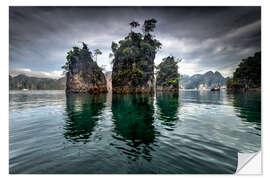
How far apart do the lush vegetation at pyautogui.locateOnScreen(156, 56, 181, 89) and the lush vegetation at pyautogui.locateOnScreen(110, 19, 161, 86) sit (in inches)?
883

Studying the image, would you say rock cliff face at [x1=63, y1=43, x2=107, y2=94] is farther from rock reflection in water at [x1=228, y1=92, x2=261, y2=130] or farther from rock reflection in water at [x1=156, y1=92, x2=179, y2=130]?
rock reflection in water at [x1=228, y1=92, x2=261, y2=130]

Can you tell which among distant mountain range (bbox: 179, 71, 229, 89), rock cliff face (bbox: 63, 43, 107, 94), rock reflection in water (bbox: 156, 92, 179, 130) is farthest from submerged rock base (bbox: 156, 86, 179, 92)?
rock reflection in water (bbox: 156, 92, 179, 130)

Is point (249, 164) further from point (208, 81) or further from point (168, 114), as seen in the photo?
point (208, 81)

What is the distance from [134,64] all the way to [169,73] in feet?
107

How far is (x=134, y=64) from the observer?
38.5 m

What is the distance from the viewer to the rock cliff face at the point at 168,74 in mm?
62625

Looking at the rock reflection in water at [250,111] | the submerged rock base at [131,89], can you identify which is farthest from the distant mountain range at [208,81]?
the submerged rock base at [131,89]

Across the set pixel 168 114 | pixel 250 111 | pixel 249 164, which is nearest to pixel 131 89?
pixel 168 114

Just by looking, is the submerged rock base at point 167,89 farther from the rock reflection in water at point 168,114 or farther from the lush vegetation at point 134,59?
the rock reflection in water at point 168,114

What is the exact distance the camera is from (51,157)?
2.95 m
